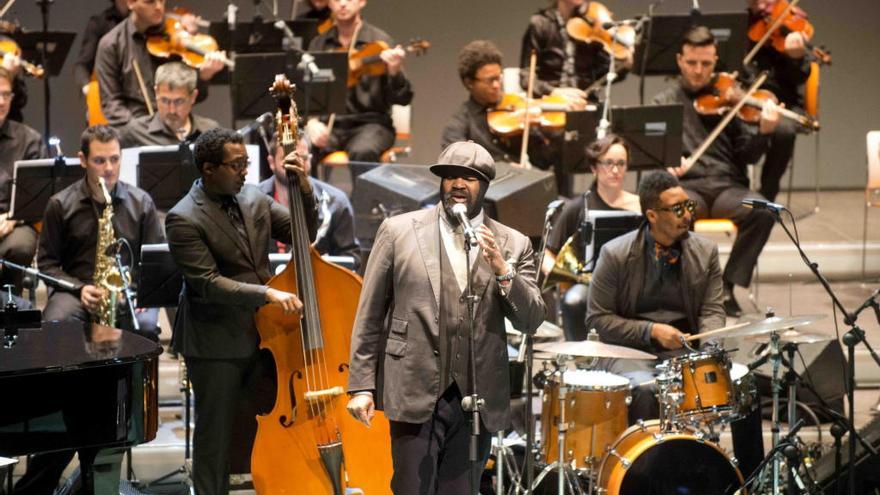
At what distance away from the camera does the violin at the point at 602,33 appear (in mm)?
8906

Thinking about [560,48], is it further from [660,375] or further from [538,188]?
[660,375]

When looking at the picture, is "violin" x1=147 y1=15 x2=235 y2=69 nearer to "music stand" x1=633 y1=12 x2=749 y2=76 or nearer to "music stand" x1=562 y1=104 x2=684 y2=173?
"music stand" x1=562 y1=104 x2=684 y2=173

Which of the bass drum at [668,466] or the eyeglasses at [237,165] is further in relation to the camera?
the bass drum at [668,466]

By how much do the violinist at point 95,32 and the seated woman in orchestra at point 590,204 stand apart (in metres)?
3.53

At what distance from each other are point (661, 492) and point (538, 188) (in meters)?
1.82

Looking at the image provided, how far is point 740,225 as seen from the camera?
26.0 feet

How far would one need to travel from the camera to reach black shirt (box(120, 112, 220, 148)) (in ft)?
24.7

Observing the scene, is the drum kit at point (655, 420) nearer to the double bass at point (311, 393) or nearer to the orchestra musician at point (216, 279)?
the double bass at point (311, 393)

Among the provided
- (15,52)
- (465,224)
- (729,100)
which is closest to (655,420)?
(465,224)

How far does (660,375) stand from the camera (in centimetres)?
555

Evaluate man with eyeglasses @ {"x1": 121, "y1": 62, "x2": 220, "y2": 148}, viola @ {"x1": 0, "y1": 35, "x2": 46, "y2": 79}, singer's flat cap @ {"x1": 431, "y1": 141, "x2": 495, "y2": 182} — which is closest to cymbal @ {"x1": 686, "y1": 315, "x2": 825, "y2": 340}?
singer's flat cap @ {"x1": 431, "y1": 141, "x2": 495, "y2": 182}

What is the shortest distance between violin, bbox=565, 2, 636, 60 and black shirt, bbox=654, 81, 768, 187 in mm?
650

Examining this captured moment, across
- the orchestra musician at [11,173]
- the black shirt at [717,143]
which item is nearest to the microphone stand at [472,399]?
the orchestra musician at [11,173]

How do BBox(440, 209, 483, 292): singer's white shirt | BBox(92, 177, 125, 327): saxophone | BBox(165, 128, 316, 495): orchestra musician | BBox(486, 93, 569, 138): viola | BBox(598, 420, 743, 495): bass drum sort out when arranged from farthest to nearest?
BBox(486, 93, 569, 138): viola → BBox(92, 177, 125, 327): saxophone → BBox(598, 420, 743, 495): bass drum → BBox(165, 128, 316, 495): orchestra musician → BBox(440, 209, 483, 292): singer's white shirt
